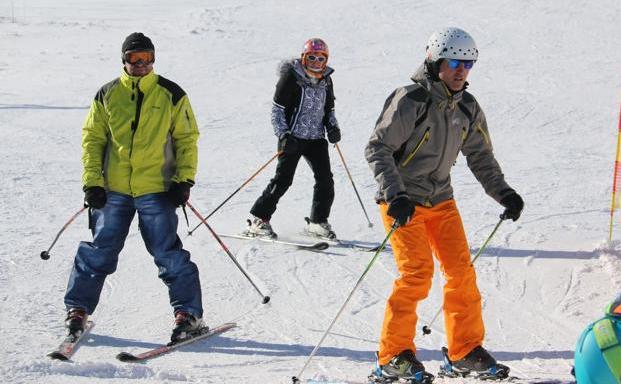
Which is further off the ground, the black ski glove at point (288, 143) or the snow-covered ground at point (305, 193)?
the black ski glove at point (288, 143)

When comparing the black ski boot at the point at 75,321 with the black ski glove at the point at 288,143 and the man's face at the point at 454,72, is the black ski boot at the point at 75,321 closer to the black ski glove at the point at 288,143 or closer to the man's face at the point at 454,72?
the man's face at the point at 454,72

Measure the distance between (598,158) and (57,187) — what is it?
6.88 metres

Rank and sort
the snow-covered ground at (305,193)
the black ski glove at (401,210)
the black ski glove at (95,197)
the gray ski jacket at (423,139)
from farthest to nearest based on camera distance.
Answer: the snow-covered ground at (305,193) → the black ski glove at (95,197) → the gray ski jacket at (423,139) → the black ski glove at (401,210)

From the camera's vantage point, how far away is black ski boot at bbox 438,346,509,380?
5039mm

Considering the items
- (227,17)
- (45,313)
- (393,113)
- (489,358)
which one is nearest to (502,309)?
(489,358)

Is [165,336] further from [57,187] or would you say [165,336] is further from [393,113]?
[57,187]

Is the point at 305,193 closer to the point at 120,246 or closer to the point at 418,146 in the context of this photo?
the point at 120,246

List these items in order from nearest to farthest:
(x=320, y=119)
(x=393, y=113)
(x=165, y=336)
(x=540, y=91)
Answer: (x=393, y=113) → (x=165, y=336) → (x=320, y=119) → (x=540, y=91)

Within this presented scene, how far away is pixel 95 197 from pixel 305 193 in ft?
16.2

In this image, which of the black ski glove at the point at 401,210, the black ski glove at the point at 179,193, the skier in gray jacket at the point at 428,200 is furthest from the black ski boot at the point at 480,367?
the black ski glove at the point at 179,193

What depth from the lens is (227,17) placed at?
949 inches

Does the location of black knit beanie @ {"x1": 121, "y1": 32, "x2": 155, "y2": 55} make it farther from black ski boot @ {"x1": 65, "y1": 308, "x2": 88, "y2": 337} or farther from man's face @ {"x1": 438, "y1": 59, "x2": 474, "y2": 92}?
man's face @ {"x1": 438, "y1": 59, "x2": 474, "y2": 92}

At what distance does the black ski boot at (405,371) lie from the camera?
4961 millimetres

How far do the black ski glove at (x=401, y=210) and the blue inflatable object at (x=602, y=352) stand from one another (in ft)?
6.11
